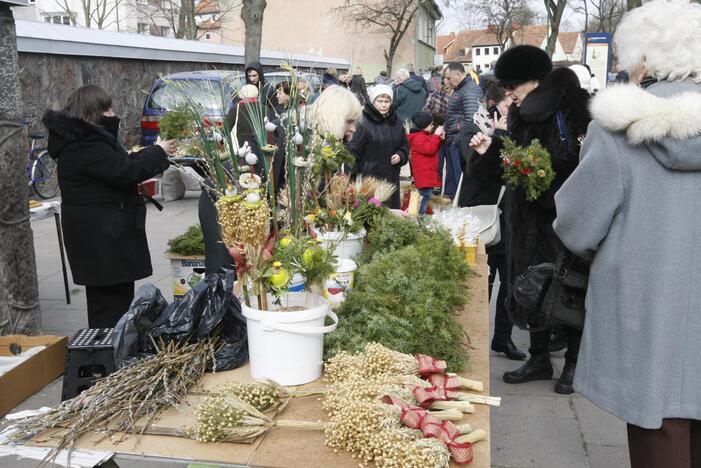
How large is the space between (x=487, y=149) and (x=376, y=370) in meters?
2.32

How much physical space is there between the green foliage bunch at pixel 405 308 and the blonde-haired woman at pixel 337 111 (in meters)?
1.04

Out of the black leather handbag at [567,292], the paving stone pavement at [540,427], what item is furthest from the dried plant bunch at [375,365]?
the paving stone pavement at [540,427]

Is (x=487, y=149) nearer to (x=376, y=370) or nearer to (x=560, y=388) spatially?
(x=560, y=388)

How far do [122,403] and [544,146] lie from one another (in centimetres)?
261

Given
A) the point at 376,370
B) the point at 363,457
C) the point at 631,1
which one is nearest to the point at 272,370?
the point at 376,370

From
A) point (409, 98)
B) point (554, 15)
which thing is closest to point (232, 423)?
point (409, 98)

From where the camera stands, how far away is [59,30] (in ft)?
42.1

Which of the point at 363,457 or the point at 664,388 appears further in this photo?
the point at 664,388

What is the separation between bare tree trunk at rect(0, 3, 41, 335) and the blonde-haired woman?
220 cm

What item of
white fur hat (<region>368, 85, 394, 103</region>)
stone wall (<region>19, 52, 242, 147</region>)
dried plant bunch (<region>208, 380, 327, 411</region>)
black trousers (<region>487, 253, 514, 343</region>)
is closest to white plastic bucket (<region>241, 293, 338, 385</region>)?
dried plant bunch (<region>208, 380, 327, 411</region>)

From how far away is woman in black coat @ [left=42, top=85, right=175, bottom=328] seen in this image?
161 inches

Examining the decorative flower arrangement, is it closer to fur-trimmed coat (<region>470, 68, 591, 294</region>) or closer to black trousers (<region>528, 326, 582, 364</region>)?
fur-trimmed coat (<region>470, 68, 591, 294</region>)

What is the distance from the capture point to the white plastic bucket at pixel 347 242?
315cm

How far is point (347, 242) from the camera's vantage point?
323cm
